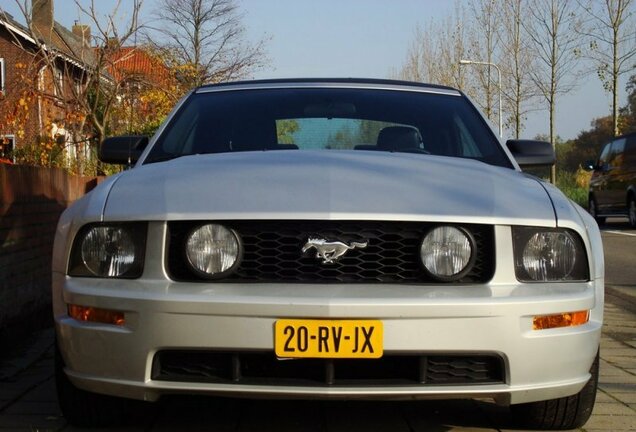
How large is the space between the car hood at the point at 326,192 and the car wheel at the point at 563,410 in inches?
30.6

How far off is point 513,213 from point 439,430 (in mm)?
1026

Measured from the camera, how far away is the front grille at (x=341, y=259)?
3.48m

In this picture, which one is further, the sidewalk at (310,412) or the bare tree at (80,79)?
the bare tree at (80,79)

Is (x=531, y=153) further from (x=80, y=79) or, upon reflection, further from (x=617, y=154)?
(x=617, y=154)

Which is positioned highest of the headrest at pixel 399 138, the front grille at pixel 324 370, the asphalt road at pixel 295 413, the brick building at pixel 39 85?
the brick building at pixel 39 85

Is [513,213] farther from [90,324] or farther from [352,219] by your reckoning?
[90,324]

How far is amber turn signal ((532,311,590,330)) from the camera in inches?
136

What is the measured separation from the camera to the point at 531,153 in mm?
4945

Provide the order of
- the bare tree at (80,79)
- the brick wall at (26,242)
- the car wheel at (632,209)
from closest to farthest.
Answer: the brick wall at (26,242)
the bare tree at (80,79)
the car wheel at (632,209)

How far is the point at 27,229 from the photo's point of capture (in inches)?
257

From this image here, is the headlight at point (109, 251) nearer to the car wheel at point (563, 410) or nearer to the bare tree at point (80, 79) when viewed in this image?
the car wheel at point (563, 410)

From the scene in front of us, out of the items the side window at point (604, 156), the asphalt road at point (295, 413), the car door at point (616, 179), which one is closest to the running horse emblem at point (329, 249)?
the asphalt road at point (295, 413)

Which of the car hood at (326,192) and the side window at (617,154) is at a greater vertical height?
the side window at (617,154)

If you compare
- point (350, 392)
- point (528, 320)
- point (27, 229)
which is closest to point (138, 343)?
point (350, 392)
